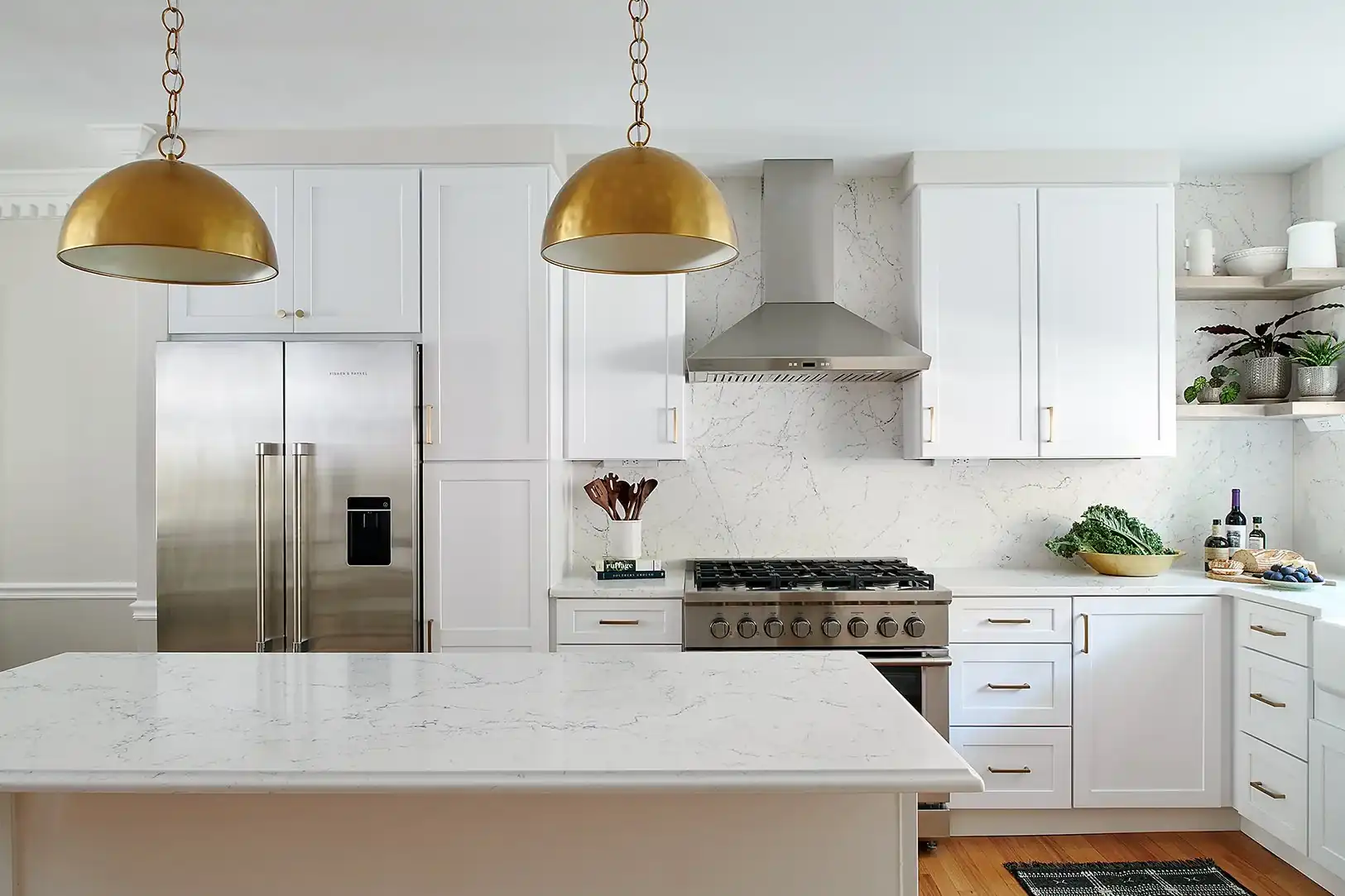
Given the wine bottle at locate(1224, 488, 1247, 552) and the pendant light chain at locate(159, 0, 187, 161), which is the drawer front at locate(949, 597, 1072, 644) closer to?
the wine bottle at locate(1224, 488, 1247, 552)

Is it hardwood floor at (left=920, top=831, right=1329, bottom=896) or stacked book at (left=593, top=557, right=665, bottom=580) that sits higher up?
stacked book at (left=593, top=557, right=665, bottom=580)

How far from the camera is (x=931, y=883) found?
9.55 ft

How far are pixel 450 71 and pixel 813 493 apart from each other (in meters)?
→ 2.22

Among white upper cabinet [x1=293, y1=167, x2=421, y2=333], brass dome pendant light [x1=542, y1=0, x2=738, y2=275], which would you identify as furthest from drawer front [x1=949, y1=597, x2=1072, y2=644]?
white upper cabinet [x1=293, y1=167, x2=421, y2=333]

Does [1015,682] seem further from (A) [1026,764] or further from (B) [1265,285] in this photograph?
(B) [1265,285]

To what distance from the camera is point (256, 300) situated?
10.5 feet

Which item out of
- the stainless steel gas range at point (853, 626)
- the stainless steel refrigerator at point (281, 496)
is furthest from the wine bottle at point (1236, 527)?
the stainless steel refrigerator at point (281, 496)

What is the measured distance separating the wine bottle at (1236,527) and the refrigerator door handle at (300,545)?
359cm

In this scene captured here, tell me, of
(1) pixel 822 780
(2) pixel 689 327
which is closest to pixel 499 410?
(2) pixel 689 327

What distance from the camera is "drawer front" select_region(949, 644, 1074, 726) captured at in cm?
321

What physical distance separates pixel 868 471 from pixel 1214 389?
1468 mm

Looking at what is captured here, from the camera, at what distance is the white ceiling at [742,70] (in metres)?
2.39

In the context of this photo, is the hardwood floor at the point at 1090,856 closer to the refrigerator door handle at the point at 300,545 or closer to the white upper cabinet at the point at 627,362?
the white upper cabinet at the point at 627,362

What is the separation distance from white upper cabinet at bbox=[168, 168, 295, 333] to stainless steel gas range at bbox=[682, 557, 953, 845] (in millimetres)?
1847
